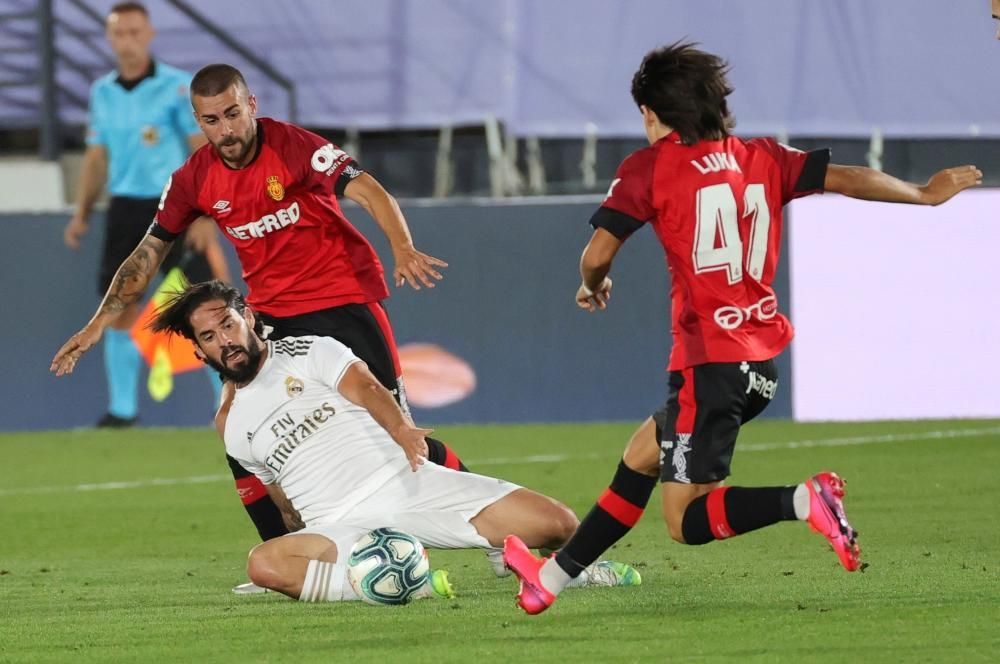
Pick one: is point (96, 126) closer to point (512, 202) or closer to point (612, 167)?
point (512, 202)

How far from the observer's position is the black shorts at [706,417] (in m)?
5.20

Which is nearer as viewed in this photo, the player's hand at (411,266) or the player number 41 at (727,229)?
the player number 41 at (727,229)

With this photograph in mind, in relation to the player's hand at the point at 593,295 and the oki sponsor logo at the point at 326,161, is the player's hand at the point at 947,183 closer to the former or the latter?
the player's hand at the point at 593,295

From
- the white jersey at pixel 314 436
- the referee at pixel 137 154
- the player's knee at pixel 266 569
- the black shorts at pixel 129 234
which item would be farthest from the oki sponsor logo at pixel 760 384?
the black shorts at pixel 129 234

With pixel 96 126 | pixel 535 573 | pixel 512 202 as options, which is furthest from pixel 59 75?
pixel 535 573

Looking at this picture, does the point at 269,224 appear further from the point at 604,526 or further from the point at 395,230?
the point at 604,526

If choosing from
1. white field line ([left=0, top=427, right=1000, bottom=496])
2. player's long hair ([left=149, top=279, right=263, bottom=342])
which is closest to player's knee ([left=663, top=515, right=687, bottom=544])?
player's long hair ([left=149, top=279, right=263, bottom=342])

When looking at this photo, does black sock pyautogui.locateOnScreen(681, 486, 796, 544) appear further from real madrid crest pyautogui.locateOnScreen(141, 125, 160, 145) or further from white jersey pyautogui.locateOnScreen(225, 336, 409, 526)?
real madrid crest pyautogui.locateOnScreen(141, 125, 160, 145)

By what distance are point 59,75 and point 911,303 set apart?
702 cm

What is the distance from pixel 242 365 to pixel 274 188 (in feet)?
2.59

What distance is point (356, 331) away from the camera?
21.8 feet

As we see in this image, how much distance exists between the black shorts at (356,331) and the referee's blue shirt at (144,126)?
18.1ft

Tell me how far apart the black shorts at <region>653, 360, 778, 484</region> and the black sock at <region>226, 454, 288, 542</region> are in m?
1.78

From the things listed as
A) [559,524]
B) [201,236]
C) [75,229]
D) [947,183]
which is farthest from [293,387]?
[75,229]
